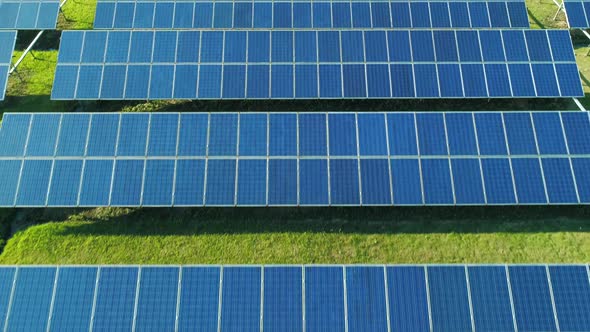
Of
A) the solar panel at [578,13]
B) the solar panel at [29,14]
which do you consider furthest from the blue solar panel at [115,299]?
the solar panel at [578,13]

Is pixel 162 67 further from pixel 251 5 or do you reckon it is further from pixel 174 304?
pixel 174 304

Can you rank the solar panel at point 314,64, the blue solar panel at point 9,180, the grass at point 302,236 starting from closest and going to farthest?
the blue solar panel at point 9,180
the grass at point 302,236
the solar panel at point 314,64

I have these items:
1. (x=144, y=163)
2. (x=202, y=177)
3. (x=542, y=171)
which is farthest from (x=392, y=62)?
(x=144, y=163)

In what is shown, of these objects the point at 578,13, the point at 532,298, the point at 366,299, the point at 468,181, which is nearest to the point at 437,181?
the point at 468,181

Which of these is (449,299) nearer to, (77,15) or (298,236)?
(298,236)

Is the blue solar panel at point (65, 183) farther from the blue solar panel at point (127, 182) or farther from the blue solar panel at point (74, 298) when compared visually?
the blue solar panel at point (74, 298)

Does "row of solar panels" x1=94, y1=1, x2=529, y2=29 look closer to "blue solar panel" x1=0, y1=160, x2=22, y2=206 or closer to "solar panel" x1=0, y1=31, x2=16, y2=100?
"solar panel" x1=0, y1=31, x2=16, y2=100
